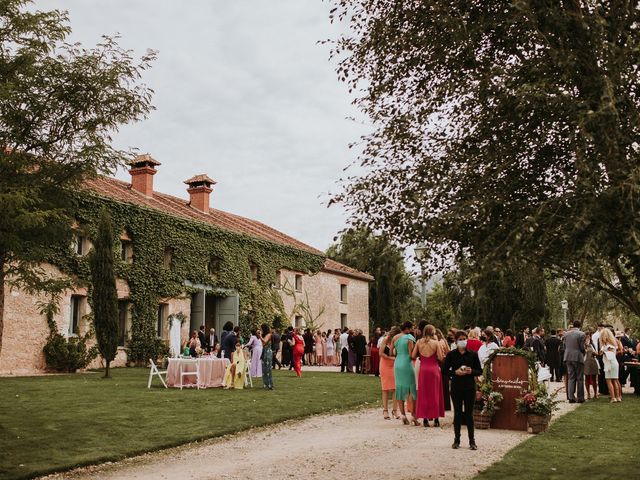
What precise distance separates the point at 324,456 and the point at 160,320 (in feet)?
72.2

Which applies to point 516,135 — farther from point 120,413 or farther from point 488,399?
point 120,413

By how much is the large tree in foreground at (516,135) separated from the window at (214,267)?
25.6 meters

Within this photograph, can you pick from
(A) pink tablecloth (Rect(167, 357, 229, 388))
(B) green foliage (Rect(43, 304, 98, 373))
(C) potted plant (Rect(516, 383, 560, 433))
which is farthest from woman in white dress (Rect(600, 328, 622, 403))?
(B) green foliage (Rect(43, 304, 98, 373))

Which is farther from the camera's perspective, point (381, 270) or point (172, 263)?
point (172, 263)

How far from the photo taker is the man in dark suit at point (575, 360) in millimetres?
16469

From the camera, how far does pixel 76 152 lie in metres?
12.3

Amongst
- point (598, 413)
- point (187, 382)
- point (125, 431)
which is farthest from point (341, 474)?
point (187, 382)

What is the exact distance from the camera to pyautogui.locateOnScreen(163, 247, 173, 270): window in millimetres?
30562

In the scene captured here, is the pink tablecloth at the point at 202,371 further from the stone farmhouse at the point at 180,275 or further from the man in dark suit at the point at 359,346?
the man in dark suit at the point at 359,346

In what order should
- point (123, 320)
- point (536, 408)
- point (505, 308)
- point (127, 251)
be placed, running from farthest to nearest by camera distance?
point (505, 308) → point (127, 251) → point (123, 320) → point (536, 408)

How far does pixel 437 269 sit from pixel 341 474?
281 centimetres

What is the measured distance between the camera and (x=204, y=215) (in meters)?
36.4

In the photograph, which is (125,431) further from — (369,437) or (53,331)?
(53,331)

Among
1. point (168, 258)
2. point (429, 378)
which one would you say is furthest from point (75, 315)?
point (429, 378)
